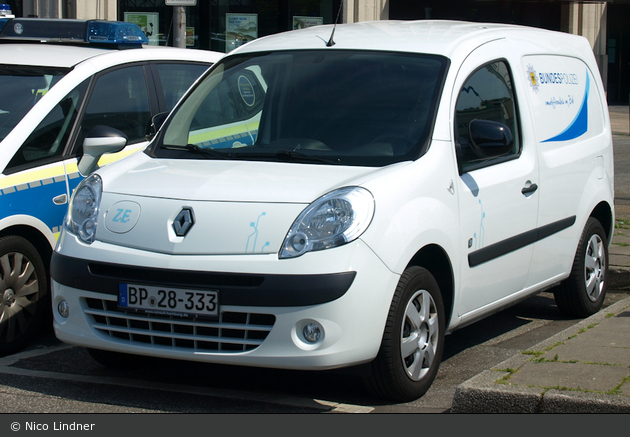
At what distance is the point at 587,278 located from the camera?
602 centimetres

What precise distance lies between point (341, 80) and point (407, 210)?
1.08m

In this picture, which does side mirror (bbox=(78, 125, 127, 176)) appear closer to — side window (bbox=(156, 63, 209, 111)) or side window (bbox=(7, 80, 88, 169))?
side window (bbox=(7, 80, 88, 169))

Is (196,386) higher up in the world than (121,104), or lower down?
lower down

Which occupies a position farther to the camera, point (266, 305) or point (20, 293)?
point (20, 293)

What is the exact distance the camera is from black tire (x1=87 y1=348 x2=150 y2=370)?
15.2 feet

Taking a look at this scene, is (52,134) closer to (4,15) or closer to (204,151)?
(204,151)

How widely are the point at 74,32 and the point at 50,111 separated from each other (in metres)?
1.10

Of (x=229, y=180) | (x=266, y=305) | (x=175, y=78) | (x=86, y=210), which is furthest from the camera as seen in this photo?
(x=175, y=78)

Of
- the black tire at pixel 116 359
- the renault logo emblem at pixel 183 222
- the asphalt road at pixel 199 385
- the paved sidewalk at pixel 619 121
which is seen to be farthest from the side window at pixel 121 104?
the paved sidewalk at pixel 619 121

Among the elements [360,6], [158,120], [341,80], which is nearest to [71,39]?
[158,120]

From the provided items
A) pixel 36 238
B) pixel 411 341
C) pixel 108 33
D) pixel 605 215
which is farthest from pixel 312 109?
pixel 605 215

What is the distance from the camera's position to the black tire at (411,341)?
3969mm

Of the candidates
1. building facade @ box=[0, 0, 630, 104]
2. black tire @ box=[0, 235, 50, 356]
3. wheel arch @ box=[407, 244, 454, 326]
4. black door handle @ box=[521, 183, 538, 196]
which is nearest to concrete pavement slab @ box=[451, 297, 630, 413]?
wheel arch @ box=[407, 244, 454, 326]

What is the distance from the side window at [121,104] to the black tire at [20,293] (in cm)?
83
